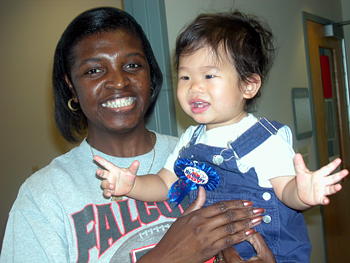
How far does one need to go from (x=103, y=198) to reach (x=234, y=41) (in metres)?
0.74

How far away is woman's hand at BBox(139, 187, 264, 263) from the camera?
0.91 m

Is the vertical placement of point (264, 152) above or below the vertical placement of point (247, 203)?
above

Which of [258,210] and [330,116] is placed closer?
[258,210]

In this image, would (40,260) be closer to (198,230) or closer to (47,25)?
(198,230)

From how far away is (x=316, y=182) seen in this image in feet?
2.61

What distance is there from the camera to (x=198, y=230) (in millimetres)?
938

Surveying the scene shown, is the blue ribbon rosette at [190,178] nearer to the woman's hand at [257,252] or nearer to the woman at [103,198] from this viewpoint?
the woman at [103,198]

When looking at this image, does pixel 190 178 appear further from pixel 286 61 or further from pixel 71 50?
pixel 286 61

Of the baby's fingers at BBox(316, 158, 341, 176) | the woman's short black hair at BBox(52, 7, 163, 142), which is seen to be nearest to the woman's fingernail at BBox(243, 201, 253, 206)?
the baby's fingers at BBox(316, 158, 341, 176)

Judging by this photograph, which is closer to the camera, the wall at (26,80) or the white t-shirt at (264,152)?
the white t-shirt at (264,152)

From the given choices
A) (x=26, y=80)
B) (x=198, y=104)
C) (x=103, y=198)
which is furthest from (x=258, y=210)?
(x=26, y=80)

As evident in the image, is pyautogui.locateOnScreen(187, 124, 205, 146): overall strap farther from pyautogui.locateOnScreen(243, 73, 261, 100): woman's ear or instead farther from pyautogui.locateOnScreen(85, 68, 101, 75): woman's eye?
pyautogui.locateOnScreen(85, 68, 101, 75): woman's eye

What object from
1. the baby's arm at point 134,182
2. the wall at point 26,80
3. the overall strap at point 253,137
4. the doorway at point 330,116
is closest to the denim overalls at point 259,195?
the overall strap at point 253,137

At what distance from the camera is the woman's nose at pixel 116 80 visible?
1.07 metres
